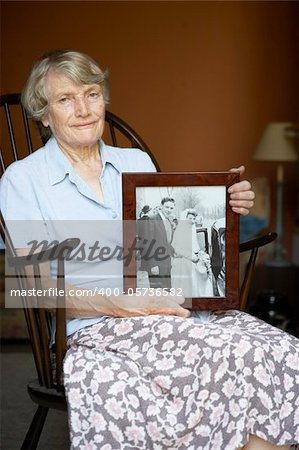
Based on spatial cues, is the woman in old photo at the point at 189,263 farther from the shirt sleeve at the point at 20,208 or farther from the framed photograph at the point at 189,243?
the shirt sleeve at the point at 20,208

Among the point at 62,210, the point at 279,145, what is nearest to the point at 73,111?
the point at 62,210

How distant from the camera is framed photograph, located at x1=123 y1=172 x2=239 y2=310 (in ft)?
7.18

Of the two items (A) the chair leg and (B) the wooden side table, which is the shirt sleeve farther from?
(B) the wooden side table

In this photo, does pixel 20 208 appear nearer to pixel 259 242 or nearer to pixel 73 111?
pixel 73 111

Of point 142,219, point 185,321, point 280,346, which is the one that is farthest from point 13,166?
point 280,346

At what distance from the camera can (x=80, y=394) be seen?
195 centimetres

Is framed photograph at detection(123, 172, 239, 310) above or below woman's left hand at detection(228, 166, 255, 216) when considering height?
below

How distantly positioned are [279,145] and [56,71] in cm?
277

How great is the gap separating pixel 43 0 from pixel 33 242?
3.52 metres

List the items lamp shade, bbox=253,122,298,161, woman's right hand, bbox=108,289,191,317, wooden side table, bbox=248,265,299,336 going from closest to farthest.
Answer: woman's right hand, bbox=108,289,191,317, wooden side table, bbox=248,265,299,336, lamp shade, bbox=253,122,298,161

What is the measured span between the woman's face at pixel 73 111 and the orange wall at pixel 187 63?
2.96m

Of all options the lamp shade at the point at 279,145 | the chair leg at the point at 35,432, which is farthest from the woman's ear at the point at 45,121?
the lamp shade at the point at 279,145

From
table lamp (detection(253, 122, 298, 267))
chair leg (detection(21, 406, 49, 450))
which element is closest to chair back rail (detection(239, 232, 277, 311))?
chair leg (detection(21, 406, 49, 450))

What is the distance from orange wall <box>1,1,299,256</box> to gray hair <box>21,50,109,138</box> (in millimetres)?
2980
